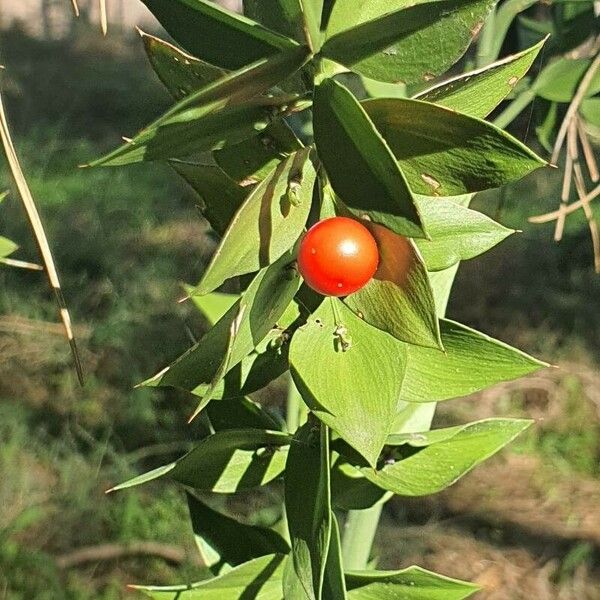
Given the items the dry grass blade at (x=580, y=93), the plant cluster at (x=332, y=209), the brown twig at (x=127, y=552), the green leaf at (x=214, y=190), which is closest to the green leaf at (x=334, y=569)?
the plant cluster at (x=332, y=209)

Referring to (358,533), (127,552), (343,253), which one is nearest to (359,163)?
(343,253)

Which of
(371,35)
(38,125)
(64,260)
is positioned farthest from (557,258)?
(371,35)

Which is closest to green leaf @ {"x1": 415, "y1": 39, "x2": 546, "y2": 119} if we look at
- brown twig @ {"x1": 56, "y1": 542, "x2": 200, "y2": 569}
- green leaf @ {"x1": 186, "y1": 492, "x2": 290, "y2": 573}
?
green leaf @ {"x1": 186, "y1": 492, "x2": 290, "y2": 573}

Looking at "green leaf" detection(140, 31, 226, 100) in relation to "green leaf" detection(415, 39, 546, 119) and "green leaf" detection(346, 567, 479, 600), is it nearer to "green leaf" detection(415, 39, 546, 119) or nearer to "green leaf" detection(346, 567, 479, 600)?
"green leaf" detection(415, 39, 546, 119)

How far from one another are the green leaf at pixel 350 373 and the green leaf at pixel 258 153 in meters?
0.05

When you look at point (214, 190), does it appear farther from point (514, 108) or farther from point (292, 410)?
point (514, 108)

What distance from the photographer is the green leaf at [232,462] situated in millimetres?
318

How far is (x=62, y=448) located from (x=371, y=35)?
5.53 ft

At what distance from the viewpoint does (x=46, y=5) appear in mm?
4688

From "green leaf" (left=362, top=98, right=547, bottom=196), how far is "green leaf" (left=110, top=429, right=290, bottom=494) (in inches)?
4.9

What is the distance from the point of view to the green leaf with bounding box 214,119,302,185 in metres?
0.26

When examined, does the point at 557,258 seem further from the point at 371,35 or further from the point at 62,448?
the point at 371,35

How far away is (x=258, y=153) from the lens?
0.89ft

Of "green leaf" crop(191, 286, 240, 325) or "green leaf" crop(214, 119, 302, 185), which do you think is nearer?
"green leaf" crop(214, 119, 302, 185)
